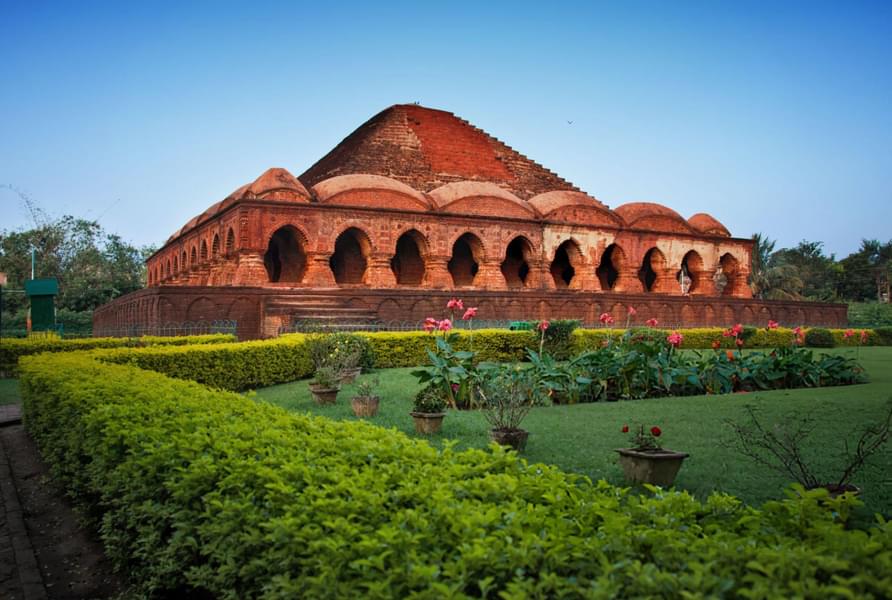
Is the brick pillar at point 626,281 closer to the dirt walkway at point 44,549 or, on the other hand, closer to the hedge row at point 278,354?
the hedge row at point 278,354

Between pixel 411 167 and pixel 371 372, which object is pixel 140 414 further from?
pixel 411 167

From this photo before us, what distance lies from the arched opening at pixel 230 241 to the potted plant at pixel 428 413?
14008 millimetres

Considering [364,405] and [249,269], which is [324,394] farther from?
[249,269]

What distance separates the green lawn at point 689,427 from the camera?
5.03 m

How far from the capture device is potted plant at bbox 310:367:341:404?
347 inches

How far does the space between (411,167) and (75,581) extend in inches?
850

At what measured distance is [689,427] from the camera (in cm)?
703

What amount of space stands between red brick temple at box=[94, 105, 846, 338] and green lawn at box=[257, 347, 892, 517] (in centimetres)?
808

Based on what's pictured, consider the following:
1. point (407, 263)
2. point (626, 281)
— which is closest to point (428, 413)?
point (407, 263)

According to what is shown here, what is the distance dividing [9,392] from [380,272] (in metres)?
10.4

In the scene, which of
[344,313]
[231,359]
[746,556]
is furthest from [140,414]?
[344,313]

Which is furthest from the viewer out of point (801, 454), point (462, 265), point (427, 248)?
point (462, 265)

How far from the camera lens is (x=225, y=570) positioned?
8.25ft

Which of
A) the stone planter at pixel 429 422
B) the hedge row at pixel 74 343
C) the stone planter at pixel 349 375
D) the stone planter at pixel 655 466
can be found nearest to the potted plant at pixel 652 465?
the stone planter at pixel 655 466
